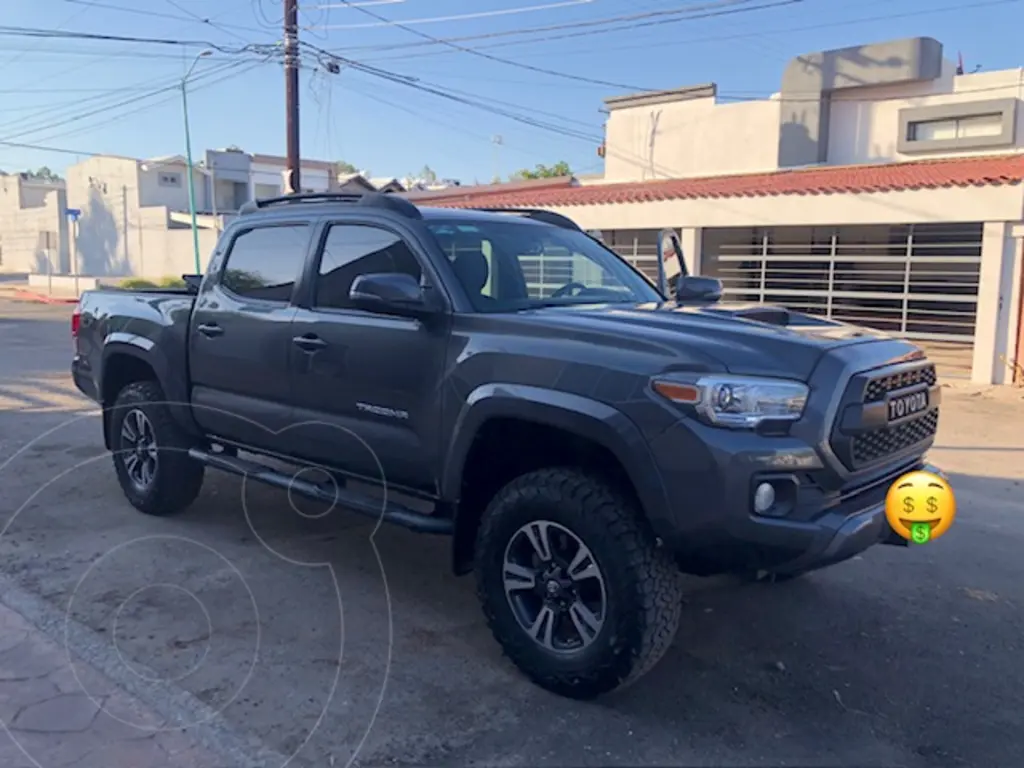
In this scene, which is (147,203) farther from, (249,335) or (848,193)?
(249,335)

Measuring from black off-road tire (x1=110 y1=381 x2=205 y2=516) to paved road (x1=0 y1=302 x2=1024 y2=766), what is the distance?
0.46 ft

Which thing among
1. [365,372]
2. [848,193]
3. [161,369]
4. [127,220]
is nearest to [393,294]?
[365,372]

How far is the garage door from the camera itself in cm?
1391

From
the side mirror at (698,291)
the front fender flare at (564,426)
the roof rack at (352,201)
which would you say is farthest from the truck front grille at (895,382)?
the roof rack at (352,201)

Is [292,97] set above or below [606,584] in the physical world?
above

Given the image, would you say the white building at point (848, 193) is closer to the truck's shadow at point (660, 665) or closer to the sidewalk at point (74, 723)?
the truck's shadow at point (660, 665)

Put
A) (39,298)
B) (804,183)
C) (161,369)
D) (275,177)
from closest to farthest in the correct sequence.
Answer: (161,369) < (804,183) < (39,298) < (275,177)

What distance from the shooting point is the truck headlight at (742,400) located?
3.18 m

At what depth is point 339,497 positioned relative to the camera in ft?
14.7

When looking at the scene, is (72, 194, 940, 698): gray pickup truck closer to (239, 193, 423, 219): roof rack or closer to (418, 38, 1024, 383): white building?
(239, 193, 423, 219): roof rack

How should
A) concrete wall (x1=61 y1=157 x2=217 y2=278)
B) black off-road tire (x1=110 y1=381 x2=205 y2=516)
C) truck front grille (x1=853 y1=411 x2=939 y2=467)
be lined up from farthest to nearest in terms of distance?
concrete wall (x1=61 y1=157 x2=217 y2=278) < black off-road tire (x1=110 y1=381 x2=205 y2=516) < truck front grille (x1=853 y1=411 x2=939 y2=467)

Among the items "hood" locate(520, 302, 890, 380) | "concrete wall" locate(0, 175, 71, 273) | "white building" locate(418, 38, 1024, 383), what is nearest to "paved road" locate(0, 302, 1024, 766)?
"hood" locate(520, 302, 890, 380)

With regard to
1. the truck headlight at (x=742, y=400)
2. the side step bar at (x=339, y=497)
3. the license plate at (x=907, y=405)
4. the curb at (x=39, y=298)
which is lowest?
the curb at (x=39, y=298)

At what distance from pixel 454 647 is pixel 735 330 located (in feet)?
6.26
